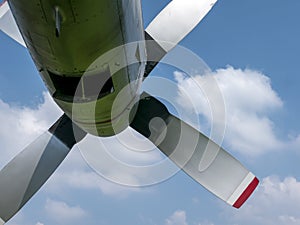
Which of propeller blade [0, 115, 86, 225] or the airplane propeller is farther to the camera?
the airplane propeller

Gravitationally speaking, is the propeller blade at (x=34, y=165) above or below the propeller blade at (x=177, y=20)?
below

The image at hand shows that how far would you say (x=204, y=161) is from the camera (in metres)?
11.3

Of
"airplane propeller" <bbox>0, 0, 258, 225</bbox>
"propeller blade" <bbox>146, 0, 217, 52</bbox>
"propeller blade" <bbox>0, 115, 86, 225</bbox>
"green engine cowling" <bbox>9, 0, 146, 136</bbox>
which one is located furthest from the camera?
"propeller blade" <bbox>146, 0, 217, 52</bbox>

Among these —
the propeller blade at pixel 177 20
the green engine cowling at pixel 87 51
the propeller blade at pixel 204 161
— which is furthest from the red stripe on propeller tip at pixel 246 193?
the propeller blade at pixel 177 20

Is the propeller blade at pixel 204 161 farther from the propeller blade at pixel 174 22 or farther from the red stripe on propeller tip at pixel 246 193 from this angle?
the propeller blade at pixel 174 22

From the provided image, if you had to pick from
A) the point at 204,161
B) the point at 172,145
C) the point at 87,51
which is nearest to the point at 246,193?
the point at 204,161

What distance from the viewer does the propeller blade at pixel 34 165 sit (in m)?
10.5

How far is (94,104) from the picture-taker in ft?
27.5

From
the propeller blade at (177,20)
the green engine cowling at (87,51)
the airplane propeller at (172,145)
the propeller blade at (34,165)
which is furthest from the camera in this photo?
the propeller blade at (177,20)

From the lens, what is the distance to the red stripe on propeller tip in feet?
36.7

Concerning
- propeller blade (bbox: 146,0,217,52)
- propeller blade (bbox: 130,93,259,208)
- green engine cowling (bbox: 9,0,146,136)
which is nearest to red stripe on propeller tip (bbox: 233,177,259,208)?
propeller blade (bbox: 130,93,259,208)

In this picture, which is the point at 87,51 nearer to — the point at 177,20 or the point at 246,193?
the point at 177,20

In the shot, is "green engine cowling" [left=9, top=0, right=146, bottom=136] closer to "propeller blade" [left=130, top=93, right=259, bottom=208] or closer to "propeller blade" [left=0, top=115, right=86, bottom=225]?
"propeller blade" [left=130, top=93, right=259, bottom=208]

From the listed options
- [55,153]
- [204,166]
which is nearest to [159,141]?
[204,166]
